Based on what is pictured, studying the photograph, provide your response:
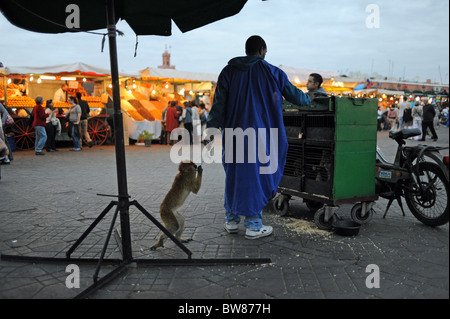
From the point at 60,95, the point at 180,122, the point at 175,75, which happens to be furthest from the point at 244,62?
the point at 175,75

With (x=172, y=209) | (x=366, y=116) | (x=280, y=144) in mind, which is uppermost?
(x=366, y=116)

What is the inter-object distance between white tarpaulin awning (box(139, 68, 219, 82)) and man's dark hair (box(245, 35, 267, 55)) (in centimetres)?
1308

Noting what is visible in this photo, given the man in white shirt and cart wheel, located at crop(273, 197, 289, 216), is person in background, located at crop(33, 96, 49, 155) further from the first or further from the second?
cart wheel, located at crop(273, 197, 289, 216)

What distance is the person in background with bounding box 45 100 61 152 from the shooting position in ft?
43.2

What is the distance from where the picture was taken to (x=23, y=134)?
1312cm

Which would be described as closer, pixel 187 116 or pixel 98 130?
pixel 98 130

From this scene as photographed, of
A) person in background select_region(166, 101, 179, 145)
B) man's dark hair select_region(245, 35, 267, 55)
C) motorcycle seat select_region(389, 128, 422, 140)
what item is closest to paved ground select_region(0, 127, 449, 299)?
motorcycle seat select_region(389, 128, 422, 140)

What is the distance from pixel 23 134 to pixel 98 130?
2.82 m

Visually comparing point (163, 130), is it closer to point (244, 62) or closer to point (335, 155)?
point (244, 62)

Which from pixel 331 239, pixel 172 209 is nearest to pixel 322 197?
pixel 331 239

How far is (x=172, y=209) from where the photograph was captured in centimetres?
372

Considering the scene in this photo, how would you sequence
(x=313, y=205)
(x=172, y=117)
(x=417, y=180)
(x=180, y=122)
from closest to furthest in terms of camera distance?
(x=417, y=180) < (x=313, y=205) < (x=172, y=117) < (x=180, y=122)

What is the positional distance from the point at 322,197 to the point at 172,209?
1723 millimetres
